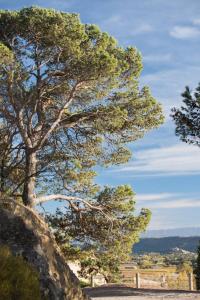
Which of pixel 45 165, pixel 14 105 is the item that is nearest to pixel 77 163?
pixel 45 165

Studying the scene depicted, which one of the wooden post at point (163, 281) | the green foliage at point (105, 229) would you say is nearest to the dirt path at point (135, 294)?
the green foliage at point (105, 229)

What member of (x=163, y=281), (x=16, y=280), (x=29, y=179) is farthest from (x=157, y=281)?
(x=16, y=280)

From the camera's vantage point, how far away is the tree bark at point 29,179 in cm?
2014

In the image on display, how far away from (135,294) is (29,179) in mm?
6671

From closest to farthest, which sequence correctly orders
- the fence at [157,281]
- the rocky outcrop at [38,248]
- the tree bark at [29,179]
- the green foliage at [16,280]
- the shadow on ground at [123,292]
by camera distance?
1. the green foliage at [16,280]
2. the rocky outcrop at [38,248]
3. the tree bark at [29,179]
4. the shadow on ground at [123,292]
5. the fence at [157,281]

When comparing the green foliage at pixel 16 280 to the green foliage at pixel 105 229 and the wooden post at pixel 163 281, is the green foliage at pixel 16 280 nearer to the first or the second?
the green foliage at pixel 105 229

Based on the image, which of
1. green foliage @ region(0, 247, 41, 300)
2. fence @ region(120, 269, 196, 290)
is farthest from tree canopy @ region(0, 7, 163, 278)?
green foliage @ region(0, 247, 41, 300)

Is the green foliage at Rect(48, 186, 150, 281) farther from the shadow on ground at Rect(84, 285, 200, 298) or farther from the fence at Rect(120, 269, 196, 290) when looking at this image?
the fence at Rect(120, 269, 196, 290)

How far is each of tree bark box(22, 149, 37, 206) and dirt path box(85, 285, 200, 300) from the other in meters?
4.84

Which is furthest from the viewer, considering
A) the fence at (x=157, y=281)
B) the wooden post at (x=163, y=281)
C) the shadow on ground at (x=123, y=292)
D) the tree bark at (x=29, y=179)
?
the wooden post at (x=163, y=281)

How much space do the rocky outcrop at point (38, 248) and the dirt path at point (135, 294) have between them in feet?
36.6

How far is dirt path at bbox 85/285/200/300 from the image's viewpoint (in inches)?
762

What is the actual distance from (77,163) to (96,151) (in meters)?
1.86

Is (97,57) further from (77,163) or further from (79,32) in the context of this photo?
(77,163)
